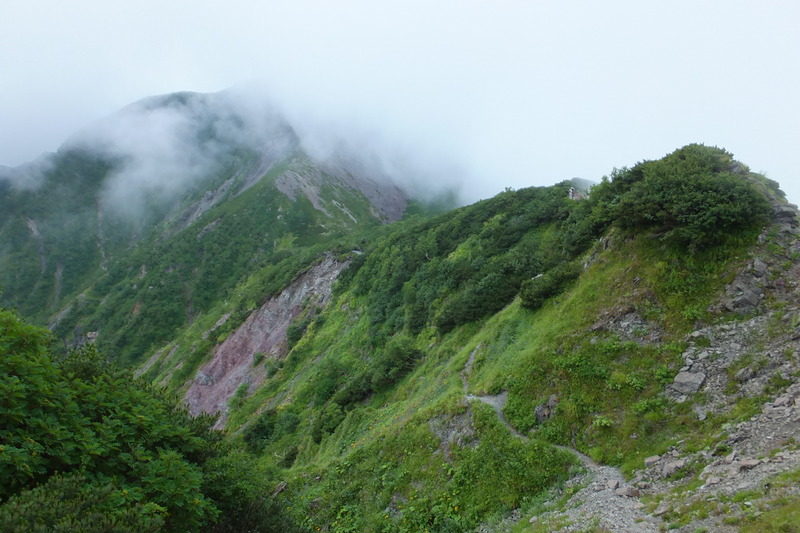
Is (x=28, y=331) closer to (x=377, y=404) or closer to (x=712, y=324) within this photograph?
(x=377, y=404)

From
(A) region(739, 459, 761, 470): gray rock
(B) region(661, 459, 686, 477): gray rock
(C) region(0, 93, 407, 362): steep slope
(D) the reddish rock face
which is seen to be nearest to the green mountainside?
(B) region(661, 459, 686, 477): gray rock

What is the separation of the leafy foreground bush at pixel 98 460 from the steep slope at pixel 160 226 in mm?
46883

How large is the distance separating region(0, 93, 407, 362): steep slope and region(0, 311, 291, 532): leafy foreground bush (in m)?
46.9

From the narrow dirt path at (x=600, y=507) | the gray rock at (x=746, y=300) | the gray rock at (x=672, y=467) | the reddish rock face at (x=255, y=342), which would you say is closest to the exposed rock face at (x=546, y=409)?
the narrow dirt path at (x=600, y=507)

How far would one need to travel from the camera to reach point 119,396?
1271cm

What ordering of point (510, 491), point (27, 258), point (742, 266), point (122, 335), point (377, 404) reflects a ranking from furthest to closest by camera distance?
1. point (27, 258)
2. point (122, 335)
3. point (377, 404)
4. point (742, 266)
5. point (510, 491)

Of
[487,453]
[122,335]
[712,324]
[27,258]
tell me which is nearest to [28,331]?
[487,453]

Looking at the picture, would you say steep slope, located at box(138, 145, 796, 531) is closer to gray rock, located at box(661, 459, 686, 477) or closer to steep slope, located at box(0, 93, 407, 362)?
gray rock, located at box(661, 459, 686, 477)

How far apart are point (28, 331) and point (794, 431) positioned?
18635mm

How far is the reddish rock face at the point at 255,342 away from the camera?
45.3m

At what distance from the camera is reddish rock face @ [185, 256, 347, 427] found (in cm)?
4531

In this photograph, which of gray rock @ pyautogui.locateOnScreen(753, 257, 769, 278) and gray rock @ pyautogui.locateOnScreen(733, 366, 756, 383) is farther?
gray rock @ pyautogui.locateOnScreen(753, 257, 769, 278)

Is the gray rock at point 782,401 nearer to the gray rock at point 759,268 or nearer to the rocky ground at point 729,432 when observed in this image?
the rocky ground at point 729,432

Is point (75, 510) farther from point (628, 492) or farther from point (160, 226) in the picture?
point (160, 226)
